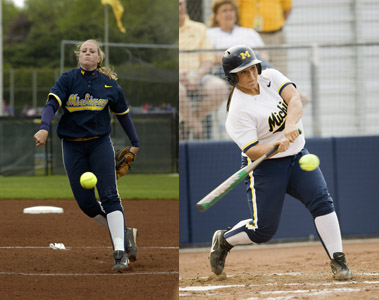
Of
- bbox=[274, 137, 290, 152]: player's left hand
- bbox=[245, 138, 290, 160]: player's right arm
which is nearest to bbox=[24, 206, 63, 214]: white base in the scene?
bbox=[245, 138, 290, 160]: player's right arm

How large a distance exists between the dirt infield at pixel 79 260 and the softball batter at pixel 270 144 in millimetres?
820

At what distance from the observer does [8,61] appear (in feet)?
125

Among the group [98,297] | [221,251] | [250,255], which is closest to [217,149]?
[250,255]

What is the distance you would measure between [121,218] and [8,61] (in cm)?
3510

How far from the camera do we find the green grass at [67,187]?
37.5 feet

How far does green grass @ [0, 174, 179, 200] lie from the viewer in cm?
1142

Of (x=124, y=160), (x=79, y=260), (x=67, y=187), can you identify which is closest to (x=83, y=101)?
(x=124, y=160)

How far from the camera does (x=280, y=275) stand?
16.9 ft

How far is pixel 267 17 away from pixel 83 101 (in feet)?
15.1

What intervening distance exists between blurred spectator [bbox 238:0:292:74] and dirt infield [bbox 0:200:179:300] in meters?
2.62

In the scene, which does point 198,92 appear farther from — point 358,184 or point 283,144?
point 283,144

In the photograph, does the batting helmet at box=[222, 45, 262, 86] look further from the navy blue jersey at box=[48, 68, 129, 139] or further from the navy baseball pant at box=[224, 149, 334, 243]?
the navy blue jersey at box=[48, 68, 129, 139]

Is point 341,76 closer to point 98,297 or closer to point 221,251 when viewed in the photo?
point 221,251

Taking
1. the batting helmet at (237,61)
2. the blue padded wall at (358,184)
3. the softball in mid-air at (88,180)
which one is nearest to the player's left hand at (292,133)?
the batting helmet at (237,61)
